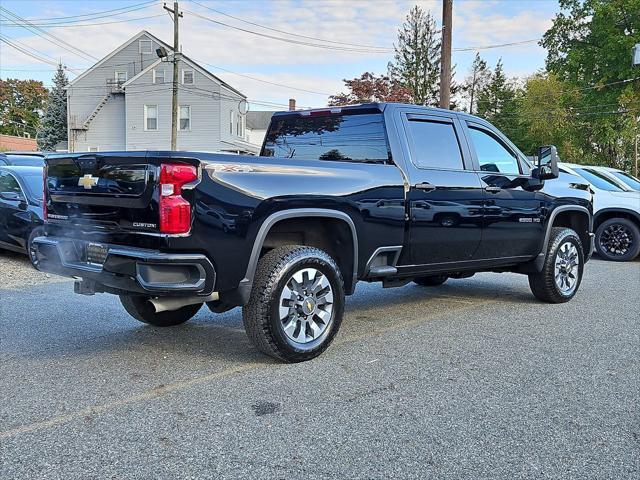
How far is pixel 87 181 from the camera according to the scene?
4375 mm

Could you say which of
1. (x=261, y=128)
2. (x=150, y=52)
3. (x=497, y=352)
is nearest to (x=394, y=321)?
(x=497, y=352)

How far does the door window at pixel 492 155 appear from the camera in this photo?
621 centimetres

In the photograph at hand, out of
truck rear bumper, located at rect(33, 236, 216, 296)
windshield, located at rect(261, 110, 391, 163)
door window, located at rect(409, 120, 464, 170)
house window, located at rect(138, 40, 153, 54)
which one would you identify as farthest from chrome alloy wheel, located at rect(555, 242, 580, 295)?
house window, located at rect(138, 40, 153, 54)

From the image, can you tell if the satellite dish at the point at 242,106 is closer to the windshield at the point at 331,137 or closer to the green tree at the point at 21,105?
the windshield at the point at 331,137

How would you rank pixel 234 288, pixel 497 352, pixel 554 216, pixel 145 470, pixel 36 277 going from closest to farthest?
1. pixel 145 470
2. pixel 234 288
3. pixel 497 352
4. pixel 554 216
5. pixel 36 277

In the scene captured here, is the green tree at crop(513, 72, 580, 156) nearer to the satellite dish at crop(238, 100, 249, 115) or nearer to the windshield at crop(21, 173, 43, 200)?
the satellite dish at crop(238, 100, 249, 115)

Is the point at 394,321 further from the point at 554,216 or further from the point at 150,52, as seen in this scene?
the point at 150,52

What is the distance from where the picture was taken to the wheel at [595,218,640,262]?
11.5 metres

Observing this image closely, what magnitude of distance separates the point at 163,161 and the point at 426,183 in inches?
98.6

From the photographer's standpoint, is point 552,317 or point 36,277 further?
point 36,277

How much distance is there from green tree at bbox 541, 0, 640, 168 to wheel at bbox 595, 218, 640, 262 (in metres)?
20.6

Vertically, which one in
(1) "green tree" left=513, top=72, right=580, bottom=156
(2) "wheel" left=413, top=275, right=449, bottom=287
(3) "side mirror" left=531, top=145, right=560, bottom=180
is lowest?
(2) "wheel" left=413, top=275, right=449, bottom=287

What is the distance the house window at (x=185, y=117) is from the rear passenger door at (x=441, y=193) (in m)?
31.4

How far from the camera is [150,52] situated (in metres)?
37.7
